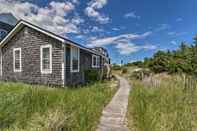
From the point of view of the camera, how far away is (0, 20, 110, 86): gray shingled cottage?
A: 11.6 meters

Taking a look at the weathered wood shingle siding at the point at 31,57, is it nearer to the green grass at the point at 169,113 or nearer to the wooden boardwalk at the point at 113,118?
the wooden boardwalk at the point at 113,118

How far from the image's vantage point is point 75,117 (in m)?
4.81

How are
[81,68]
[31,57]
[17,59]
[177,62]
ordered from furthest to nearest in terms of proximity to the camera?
[177,62], [81,68], [17,59], [31,57]

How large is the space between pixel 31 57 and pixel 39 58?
0.79m

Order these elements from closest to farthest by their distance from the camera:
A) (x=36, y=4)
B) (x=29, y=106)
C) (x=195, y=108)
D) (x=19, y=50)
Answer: (x=29, y=106)
(x=195, y=108)
(x=19, y=50)
(x=36, y=4)

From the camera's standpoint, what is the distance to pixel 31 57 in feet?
41.5

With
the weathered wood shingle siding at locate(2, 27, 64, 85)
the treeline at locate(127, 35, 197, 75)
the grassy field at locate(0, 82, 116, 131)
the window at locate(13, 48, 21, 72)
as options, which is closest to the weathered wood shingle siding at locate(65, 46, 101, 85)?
the weathered wood shingle siding at locate(2, 27, 64, 85)

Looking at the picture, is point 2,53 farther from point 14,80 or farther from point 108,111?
point 108,111

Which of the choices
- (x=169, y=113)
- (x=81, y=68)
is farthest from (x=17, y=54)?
(x=169, y=113)

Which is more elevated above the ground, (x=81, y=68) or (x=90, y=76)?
(x=81, y=68)

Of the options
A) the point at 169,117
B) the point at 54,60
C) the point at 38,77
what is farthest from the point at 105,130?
the point at 38,77

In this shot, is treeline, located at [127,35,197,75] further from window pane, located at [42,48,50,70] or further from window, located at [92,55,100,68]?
window pane, located at [42,48,50,70]

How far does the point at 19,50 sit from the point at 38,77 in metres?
2.71

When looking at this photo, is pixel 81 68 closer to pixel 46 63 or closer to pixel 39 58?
pixel 46 63
